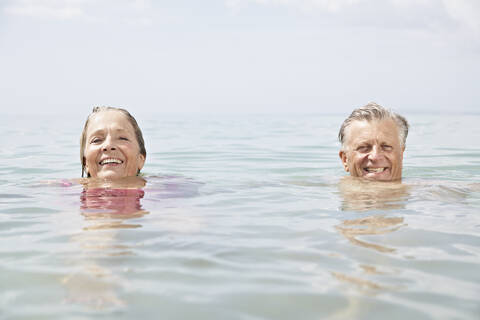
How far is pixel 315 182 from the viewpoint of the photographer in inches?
219

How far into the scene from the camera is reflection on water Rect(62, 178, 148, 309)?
225cm

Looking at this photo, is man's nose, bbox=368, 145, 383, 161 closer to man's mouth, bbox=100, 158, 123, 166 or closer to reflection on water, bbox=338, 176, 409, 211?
reflection on water, bbox=338, 176, 409, 211

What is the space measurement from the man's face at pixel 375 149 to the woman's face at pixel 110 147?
2.14 metres

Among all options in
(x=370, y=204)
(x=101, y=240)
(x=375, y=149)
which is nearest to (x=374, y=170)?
(x=375, y=149)

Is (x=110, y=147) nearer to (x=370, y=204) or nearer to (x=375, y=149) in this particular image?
(x=370, y=204)

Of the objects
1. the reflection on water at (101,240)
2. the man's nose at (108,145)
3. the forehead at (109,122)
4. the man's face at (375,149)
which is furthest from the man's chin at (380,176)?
the man's nose at (108,145)

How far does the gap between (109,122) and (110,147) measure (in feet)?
0.88

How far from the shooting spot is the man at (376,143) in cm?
527

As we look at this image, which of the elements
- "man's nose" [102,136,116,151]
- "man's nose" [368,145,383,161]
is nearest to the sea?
"man's nose" [368,145,383,161]

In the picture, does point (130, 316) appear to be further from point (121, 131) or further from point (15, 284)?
point (121, 131)

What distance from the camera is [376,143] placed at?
5270 millimetres

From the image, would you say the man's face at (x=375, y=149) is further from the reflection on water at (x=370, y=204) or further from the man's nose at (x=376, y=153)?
the reflection on water at (x=370, y=204)

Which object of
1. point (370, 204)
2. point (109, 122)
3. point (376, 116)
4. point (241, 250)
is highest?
point (376, 116)

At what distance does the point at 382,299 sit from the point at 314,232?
115 cm
